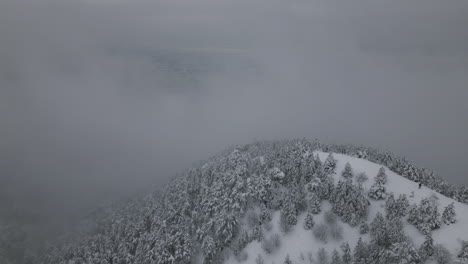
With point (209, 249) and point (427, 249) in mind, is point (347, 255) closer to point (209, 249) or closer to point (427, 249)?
point (427, 249)

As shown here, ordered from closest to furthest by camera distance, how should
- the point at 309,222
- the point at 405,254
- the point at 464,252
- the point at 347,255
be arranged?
the point at 464,252, the point at 405,254, the point at 347,255, the point at 309,222

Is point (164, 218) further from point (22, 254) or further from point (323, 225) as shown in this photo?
point (22, 254)

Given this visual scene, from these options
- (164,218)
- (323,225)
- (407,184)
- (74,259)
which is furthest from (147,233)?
(407,184)

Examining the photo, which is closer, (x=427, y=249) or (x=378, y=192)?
(x=427, y=249)

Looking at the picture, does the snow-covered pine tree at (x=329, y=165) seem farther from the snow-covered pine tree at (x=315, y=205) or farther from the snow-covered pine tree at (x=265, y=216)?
the snow-covered pine tree at (x=265, y=216)

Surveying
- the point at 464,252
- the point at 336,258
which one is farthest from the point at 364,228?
the point at 464,252

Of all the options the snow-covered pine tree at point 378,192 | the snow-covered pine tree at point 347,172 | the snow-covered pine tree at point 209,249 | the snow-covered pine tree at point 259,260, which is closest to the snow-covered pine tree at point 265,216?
the snow-covered pine tree at point 259,260
